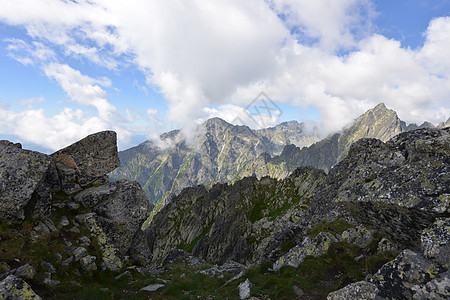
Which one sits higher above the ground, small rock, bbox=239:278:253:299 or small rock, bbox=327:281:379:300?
small rock, bbox=327:281:379:300

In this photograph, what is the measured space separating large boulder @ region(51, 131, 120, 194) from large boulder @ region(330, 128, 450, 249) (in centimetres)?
2210

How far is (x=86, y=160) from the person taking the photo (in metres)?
22.5

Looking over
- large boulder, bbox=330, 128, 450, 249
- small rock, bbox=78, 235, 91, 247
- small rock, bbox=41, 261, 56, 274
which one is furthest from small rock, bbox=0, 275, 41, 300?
large boulder, bbox=330, 128, 450, 249

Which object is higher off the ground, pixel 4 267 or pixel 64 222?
pixel 64 222

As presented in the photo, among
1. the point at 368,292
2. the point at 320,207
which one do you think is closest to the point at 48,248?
the point at 368,292

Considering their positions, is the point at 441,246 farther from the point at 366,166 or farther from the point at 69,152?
the point at 69,152

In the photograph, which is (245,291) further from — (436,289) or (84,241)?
(84,241)

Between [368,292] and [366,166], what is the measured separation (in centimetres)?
742

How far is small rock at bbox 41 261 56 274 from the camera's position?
12961 mm

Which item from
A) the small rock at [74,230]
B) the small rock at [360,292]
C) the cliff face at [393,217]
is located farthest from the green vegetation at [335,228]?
the small rock at [74,230]

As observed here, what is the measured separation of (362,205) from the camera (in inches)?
439

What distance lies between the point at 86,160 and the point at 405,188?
25.8 meters

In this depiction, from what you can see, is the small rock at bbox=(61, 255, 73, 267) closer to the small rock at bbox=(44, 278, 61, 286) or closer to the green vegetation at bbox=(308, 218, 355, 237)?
the small rock at bbox=(44, 278, 61, 286)

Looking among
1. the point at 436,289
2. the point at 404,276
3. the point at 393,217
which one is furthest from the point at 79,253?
the point at 393,217
